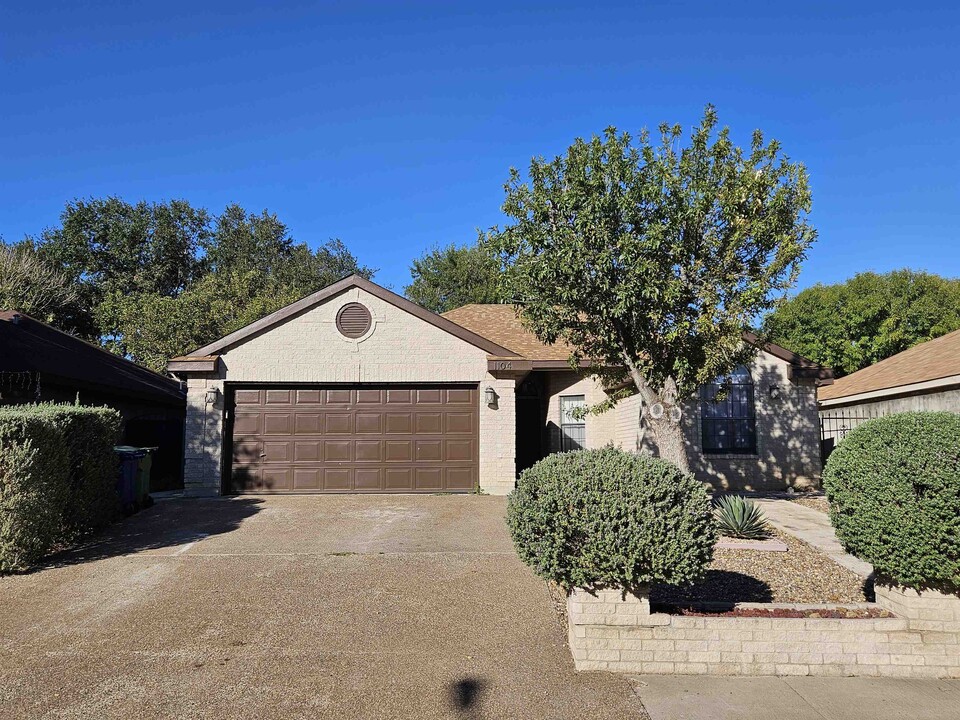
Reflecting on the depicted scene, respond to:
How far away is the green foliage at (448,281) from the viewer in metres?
33.8

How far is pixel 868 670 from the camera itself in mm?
4730

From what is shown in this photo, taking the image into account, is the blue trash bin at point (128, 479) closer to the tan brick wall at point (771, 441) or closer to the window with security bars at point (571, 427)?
the window with security bars at point (571, 427)

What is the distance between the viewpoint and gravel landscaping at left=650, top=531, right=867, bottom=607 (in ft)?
21.1

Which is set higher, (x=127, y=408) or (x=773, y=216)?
(x=773, y=216)

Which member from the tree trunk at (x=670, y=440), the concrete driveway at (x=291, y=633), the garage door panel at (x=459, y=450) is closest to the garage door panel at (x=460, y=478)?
the garage door panel at (x=459, y=450)

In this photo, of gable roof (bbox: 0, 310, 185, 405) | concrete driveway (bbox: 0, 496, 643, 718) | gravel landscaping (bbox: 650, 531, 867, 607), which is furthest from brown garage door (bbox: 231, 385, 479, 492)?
gravel landscaping (bbox: 650, 531, 867, 607)

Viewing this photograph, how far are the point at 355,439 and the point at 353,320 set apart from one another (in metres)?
2.48

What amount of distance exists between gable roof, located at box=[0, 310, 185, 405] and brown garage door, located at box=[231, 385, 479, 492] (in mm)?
3474

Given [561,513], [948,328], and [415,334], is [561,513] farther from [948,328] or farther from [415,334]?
[948,328]

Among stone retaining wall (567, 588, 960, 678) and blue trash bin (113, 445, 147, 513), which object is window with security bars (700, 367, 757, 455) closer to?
stone retaining wall (567, 588, 960, 678)

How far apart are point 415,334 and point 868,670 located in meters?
10.1

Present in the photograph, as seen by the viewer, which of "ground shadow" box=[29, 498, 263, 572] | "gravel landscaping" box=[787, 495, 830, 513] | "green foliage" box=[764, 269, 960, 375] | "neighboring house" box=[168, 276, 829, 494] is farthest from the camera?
"green foliage" box=[764, 269, 960, 375]

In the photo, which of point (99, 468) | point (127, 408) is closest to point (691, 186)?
point (99, 468)

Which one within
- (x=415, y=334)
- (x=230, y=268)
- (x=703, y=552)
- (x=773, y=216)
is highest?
(x=230, y=268)
